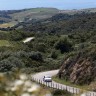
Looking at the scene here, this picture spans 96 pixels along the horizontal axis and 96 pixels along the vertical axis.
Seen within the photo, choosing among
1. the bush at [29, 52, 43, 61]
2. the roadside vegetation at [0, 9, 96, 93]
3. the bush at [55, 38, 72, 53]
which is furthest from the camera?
the bush at [55, 38, 72, 53]

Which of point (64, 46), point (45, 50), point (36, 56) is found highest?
point (36, 56)

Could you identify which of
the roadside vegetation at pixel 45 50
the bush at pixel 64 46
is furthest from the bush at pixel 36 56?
the bush at pixel 64 46

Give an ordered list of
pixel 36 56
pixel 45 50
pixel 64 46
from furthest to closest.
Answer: pixel 64 46, pixel 45 50, pixel 36 56

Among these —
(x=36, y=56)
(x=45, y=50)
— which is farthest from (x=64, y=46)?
(x=36, y=56)

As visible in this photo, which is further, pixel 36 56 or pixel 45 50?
pixel 45 50

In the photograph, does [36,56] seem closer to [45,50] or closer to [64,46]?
[45,50]

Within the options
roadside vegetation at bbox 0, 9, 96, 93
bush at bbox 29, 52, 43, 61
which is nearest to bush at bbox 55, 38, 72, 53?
roadside vegetation at bbox 0, 9, 96, 93

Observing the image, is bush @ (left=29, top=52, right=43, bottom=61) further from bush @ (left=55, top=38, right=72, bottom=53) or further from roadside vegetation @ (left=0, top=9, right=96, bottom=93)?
bush @ (left=55, top=38, right=72, bottom=53)

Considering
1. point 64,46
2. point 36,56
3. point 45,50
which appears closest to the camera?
point 36,56

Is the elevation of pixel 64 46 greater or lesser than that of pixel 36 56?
lesser

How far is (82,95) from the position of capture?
3.45 metres

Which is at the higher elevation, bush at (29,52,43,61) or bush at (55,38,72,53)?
bush at (29,52,43,61)

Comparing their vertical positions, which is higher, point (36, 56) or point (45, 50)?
point (36, 56)

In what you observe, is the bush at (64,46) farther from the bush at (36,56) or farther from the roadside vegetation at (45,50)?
the bush at (36,56)
